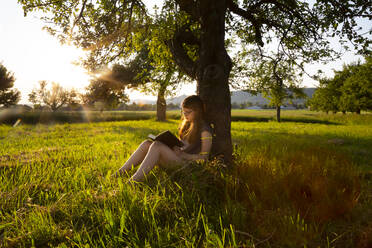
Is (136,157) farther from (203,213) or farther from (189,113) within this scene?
(203,213)

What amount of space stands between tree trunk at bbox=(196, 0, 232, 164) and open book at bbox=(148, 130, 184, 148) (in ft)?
3.63

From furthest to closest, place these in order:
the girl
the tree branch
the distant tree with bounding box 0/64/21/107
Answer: the distant tree with bounding box 0/64/21/107, the tree branch, the girl

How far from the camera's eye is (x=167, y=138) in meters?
4.04

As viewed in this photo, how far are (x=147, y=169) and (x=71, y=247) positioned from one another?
1691mm

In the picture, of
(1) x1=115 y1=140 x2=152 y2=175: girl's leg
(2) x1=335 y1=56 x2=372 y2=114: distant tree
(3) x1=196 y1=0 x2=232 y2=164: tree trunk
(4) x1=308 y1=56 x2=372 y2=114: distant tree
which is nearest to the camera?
(1) x1=115 y1=140 x2=152 y2=175: girl's leg

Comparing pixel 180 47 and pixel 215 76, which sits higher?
pixel 180 47

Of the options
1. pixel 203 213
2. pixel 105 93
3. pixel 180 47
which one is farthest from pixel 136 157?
pixel 105 93

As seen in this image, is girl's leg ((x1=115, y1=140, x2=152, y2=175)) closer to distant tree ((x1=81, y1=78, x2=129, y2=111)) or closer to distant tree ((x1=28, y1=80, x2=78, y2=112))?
distant tree ((x1=81, y1=78, x2=129, y2=111))

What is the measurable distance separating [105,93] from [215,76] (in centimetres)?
2289

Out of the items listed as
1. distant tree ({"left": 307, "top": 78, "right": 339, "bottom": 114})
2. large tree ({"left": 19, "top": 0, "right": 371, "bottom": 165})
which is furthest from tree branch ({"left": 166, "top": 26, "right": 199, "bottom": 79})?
distant tree ({"left": 307, "top": 78, "right": 339, "bottom": 114})

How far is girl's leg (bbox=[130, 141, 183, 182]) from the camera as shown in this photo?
3.61 meters

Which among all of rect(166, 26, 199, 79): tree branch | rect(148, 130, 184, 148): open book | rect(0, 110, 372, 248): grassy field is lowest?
rect(0, 110, 372, 248): grassy field

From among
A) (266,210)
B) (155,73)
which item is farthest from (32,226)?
(155,73)

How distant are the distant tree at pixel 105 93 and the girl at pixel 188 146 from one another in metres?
21.4
